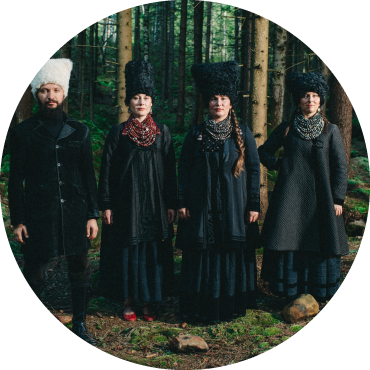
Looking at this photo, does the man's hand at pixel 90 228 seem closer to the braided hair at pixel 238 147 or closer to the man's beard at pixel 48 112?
the man's beard at pixel 48 112

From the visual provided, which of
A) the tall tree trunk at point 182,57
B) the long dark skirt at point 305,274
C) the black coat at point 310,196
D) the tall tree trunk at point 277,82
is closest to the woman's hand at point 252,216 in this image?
the black coat at point 310,196

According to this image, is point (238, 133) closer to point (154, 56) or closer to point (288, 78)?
point (288, 78)

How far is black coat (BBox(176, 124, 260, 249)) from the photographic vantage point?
375 cm

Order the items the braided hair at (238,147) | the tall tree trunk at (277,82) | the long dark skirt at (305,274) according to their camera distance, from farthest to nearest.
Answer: the tall tree trunk at (277,82) < the long dark skirt at (305,274) < the braided hair at (238,147)

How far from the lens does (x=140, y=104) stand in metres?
3.75

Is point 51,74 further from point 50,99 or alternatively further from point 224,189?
point 224,189

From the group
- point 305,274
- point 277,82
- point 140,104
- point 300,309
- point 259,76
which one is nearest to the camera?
point 140,104

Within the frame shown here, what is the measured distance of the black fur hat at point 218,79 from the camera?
12.1 ft

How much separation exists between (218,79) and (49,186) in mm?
1967

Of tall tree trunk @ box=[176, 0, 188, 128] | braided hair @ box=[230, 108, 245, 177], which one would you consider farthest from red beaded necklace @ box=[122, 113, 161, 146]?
tall tree trunk @ box=[176, 0, 188, 128]

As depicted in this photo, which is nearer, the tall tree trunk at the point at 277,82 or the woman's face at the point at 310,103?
the woman's face at the point at 310,103

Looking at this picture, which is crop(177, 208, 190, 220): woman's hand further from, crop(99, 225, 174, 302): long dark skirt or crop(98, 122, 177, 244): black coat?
crop(99, 225, 174, 302): long dark skirt

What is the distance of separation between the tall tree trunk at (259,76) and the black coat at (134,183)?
5.21 feet

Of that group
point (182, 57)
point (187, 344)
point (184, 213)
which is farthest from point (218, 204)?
point (182, 57)
